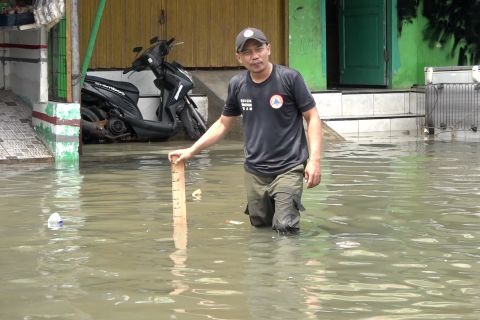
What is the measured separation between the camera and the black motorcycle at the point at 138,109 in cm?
1438

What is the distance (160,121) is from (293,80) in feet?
25.2

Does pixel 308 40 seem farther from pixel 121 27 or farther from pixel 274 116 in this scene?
pixel 274 116

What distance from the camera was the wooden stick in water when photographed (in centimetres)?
752

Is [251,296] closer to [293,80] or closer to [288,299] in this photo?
[288,299]

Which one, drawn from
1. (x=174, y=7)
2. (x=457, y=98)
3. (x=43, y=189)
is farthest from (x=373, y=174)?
(x=174, y=7)

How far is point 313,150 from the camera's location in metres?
7.15

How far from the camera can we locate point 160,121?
14820 millimetres

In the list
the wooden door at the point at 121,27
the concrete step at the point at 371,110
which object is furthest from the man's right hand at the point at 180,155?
the concrete step at the point at 371,110

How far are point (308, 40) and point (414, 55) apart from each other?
1906 millimetres

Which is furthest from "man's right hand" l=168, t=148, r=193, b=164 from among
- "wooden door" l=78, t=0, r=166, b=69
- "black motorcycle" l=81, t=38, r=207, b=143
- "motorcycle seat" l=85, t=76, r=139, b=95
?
"wooden door" l=78, t=0, r=166, b=69

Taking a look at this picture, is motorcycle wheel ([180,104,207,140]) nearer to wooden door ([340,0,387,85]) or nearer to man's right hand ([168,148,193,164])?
wooden door ([340,0,387,85])

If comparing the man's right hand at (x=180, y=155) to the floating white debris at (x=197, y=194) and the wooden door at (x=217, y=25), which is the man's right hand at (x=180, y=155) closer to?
the floating white debris at (x=197, y=194)

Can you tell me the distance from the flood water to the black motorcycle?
2864 millimetres

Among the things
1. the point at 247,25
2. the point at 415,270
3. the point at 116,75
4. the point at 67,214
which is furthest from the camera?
the point at 247,25
